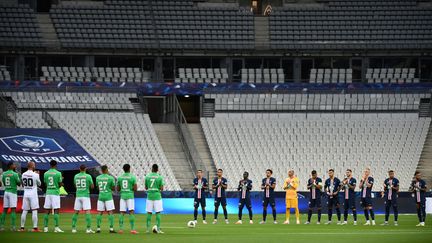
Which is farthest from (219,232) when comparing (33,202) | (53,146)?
(53,146)

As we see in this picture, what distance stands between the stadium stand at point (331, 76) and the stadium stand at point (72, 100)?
39.9 feet

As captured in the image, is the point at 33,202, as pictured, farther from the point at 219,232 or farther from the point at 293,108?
the point at 293,108

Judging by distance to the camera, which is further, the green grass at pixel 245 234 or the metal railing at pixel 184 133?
the metal railing at pixel 184 133

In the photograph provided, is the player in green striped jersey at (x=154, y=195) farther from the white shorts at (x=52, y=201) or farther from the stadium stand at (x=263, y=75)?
the stadium stand at (x=263, y=75)

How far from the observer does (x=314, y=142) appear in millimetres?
60875

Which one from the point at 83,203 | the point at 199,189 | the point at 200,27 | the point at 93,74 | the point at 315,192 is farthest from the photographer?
the point at 200,27

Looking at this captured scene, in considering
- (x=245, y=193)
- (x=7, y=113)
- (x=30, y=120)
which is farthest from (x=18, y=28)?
(x=245, y=193)

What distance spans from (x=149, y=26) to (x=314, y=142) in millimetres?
13843

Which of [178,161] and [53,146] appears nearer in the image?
[53,146]

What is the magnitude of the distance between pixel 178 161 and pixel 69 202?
13.1m

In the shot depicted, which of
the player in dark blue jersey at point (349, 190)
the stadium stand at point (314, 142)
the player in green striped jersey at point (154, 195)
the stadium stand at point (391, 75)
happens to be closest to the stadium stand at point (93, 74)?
the stadium stand at point (314, 142)

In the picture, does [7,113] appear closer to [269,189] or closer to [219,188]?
[219,188]

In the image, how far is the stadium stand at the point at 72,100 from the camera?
203 feet

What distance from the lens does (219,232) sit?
33312 millimetres
